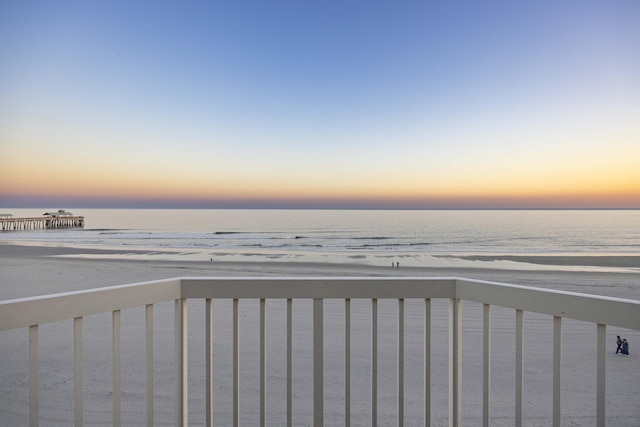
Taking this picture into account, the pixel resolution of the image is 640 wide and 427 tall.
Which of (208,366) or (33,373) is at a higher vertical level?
(33,373)

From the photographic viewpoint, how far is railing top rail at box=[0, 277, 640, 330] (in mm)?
1156

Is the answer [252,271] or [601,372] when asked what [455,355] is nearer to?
[601,372]

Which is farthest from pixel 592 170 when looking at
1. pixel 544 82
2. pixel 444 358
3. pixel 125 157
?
pixel 125 157

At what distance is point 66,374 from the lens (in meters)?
4.15

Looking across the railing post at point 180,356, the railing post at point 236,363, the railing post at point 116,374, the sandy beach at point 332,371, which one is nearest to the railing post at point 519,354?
the railing post at point 236,363

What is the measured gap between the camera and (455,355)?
1.60 metres

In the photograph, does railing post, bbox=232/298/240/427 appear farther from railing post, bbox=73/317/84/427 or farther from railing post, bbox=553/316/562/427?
railing post, bbox=553/316/562/427

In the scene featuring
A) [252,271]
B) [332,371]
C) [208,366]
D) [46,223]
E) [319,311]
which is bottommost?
[252,271]

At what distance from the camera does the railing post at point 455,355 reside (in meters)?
1.59

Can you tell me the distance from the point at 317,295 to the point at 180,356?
24.8 inches

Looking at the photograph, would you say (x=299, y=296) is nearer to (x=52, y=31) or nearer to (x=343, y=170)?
(x=52, y=31)

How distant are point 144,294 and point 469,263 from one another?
648 inches

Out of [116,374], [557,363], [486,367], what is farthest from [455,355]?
[116,374]

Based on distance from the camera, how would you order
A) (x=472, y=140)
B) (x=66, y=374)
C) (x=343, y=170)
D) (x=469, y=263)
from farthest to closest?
(x=343, y=170) → (x=469, y=263) → (x=472, y=140) → (x=66, y=374)
